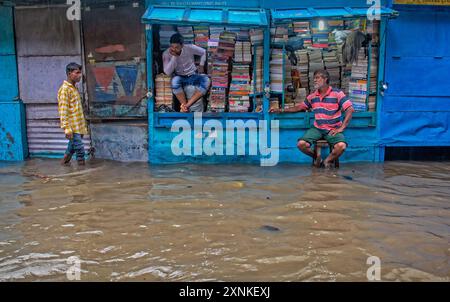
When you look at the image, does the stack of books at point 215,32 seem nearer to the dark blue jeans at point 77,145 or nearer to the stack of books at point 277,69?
the stack of books at point 277,69

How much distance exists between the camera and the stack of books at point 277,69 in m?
6.90

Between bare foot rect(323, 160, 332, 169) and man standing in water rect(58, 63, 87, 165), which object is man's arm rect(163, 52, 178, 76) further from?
bare foot rect(323, 160, 332, 169)

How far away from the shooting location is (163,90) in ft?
23.0

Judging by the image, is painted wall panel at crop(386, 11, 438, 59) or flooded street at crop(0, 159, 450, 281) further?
painted wall panel at crop(386, 11, 438, 59)

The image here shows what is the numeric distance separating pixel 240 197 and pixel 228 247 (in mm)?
1495

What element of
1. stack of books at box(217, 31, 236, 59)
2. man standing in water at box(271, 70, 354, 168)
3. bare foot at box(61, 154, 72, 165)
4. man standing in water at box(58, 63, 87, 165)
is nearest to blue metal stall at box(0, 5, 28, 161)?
bare foot at box(61, 154, 72, 165)

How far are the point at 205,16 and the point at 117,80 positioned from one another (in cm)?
197

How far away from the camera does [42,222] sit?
13.1 ft

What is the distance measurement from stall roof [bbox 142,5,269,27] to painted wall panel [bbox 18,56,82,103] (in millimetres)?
1876

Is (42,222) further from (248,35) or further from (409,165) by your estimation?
(409,165)

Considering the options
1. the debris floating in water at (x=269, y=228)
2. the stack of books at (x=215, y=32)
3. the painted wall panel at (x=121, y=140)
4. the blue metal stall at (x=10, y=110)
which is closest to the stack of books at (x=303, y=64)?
the stack of books at (x=215, y=32)

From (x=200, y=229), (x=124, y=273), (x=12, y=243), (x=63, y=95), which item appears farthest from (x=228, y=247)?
(x=63, y=95)

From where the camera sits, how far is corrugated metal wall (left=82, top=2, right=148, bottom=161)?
7.04 m

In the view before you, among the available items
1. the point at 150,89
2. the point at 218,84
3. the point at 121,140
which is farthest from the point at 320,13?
the point at 121,140
